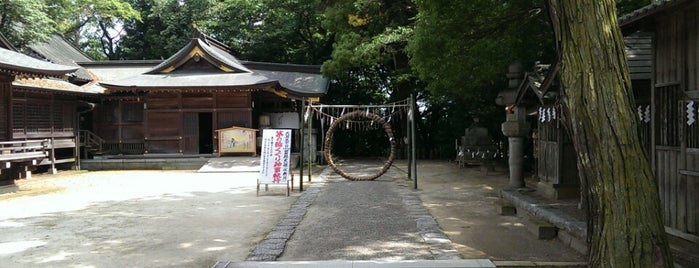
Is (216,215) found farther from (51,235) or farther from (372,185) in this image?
(372,185)

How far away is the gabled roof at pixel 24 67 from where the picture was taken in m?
13.0

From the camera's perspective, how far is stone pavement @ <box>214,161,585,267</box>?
5746mm

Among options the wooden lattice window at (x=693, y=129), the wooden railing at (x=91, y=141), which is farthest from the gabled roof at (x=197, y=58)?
the wooden lattice window at (x=693, y=129)

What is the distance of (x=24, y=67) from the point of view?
13305mm

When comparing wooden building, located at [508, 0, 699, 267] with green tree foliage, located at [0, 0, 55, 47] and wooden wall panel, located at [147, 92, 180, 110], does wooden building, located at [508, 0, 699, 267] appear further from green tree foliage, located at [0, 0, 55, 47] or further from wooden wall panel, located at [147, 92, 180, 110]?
green tree foliage, located at [0, 0, 55, 47]

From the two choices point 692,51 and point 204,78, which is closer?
point 692,51

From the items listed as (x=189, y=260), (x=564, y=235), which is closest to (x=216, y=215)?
(x=189, y=260)

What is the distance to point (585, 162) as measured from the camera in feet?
11.9

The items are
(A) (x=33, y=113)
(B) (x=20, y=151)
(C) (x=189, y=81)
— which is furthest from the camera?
(C) (x=189, y=81)

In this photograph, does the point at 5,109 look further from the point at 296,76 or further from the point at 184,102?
the point at 296,76

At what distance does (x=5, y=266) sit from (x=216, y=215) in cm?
375

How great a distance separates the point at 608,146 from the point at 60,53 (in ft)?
87.7

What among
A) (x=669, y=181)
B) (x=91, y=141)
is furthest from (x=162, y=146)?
(x=669, y=181)

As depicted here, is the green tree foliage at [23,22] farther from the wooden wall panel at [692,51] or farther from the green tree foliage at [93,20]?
the wooden wall panel at [692,51]
